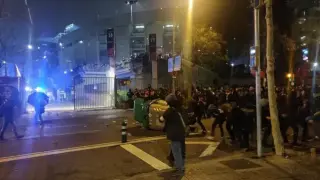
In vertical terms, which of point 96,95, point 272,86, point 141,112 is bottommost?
point 141,112

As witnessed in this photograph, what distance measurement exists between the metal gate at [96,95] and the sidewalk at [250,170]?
19446mm

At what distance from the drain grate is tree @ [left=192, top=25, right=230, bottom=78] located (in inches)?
910

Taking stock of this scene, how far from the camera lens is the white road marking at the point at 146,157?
8223 millimetres

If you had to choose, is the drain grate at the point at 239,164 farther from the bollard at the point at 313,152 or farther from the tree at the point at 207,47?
the tree at the point at 207,47

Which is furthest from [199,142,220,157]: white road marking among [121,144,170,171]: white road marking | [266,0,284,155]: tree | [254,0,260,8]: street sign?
[254,0,260,8]: street sign

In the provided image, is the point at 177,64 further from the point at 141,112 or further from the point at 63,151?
the point at 63,151

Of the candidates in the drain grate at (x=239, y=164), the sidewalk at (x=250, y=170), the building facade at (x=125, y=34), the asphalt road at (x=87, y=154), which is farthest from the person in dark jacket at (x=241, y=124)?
the building facade at (x=125, y=34)

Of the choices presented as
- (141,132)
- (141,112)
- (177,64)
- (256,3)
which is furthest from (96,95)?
(256,3)

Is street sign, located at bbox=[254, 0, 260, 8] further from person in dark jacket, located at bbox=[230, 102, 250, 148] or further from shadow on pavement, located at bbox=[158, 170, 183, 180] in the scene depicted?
shadow on pavement, located at bbox=[158, 170, 183, 180]

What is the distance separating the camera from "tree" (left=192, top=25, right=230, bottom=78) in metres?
33.3

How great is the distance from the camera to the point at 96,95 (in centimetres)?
2802

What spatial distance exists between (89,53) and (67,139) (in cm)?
5788

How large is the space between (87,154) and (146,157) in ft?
5.68

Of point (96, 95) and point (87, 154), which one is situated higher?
point (96, 95)
